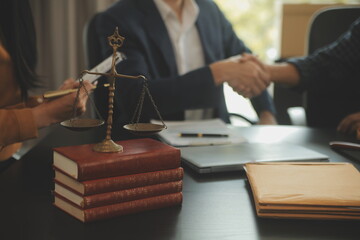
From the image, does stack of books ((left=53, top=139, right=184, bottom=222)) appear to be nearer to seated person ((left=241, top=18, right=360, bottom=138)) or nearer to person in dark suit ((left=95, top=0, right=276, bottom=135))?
person in dark suit ((left=95, top=0, right=276, bottom=135))

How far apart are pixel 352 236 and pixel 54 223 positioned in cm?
42

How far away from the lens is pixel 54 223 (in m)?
0.66

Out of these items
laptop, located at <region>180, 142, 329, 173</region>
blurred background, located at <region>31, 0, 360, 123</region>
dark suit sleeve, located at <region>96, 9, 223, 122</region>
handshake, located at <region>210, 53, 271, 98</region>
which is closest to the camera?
laptop, located at <region>180, 142, 329, 173</region>

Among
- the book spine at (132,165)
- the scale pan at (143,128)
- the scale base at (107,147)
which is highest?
the scale pan at (143,128)

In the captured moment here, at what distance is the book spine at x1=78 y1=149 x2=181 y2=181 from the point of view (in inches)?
25.1

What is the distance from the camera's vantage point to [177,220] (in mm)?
690

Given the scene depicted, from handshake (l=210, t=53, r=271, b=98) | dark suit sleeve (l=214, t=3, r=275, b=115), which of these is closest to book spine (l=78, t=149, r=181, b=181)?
handshake (l=210, t=53, r=271, b=98)

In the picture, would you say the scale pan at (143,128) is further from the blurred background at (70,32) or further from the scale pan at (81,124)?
the blurred background at (70,32)

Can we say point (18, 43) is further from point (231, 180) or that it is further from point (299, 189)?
point (299, 189)

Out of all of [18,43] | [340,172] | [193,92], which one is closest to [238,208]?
[340,172]

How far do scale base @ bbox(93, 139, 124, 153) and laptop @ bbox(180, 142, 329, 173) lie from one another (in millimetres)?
264

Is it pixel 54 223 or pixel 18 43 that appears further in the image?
pixel 18 43

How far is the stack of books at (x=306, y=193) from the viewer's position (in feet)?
2.26

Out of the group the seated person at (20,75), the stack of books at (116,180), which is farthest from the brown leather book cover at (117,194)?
the seated person at (20,75)
